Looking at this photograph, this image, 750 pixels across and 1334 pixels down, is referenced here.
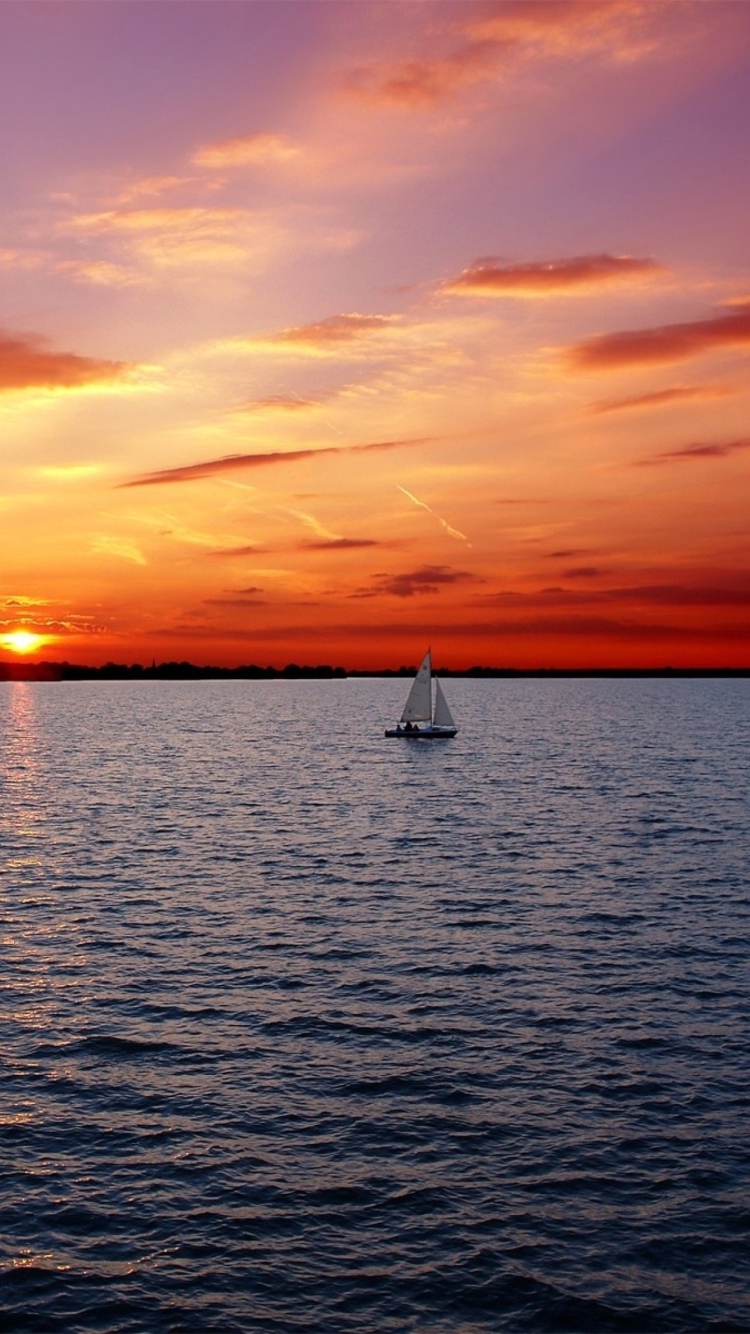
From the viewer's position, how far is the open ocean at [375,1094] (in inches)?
850

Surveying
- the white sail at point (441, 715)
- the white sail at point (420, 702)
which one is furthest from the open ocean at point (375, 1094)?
the white sail at point (441, 715)

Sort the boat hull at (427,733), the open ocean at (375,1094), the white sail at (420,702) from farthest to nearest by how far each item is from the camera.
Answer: the boat hull at (427,733), the white sail at (420,702), the open ocean at (375,1094)

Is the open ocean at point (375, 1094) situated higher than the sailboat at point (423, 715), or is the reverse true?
the sailboat at point (423, 715)

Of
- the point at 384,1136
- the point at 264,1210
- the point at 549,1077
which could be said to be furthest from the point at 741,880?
the point at 264,1210

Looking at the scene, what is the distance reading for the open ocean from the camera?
2159cm

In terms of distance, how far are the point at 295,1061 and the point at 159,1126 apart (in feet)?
18.4

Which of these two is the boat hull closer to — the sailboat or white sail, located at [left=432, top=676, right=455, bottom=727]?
the sailboat

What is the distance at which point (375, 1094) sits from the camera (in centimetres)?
3041

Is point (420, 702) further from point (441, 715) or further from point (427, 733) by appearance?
point (441, 715)

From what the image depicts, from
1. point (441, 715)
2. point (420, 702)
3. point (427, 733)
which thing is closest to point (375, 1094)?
point (427, 733)

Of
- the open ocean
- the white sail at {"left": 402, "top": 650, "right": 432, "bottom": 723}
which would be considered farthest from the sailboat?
the open ocean

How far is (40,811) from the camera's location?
94438 millimetres

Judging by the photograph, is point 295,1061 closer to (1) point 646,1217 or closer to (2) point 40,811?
(1) point 646,1217

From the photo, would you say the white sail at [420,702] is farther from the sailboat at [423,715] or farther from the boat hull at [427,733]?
the boat hull at [427,733]
